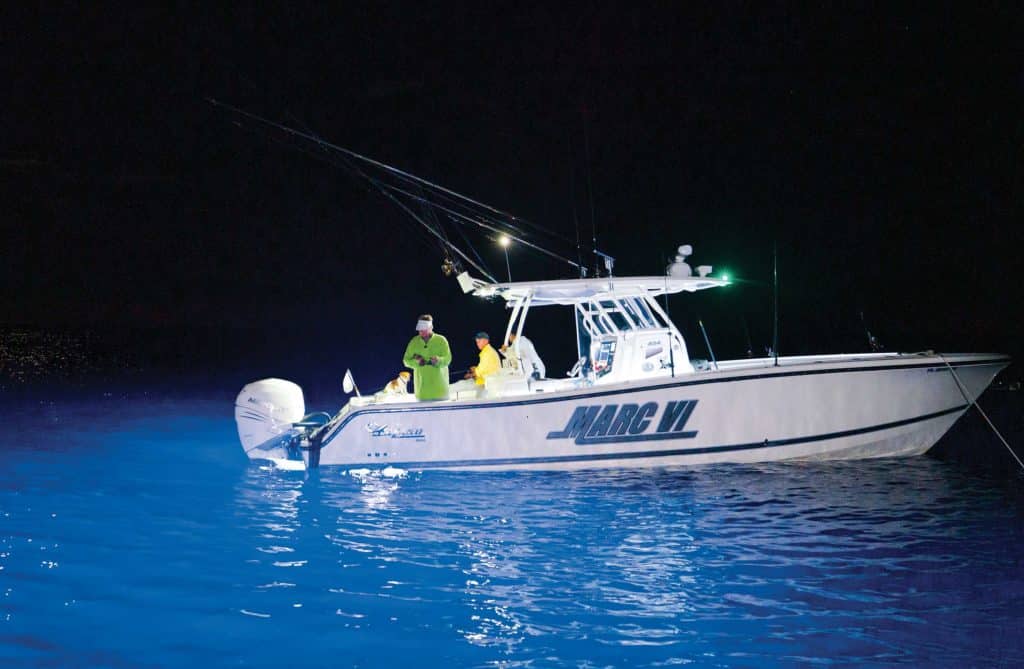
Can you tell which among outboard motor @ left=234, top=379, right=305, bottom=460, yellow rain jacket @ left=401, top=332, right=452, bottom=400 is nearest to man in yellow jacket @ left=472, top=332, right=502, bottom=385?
yellow rain jacket @ left=401, top=332, right=452, bottom=400

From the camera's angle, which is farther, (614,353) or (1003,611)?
(614,353)

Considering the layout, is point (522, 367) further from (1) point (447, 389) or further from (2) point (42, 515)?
(2) point (42, 515)

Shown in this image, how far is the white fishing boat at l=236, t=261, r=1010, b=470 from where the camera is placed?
11992 mm

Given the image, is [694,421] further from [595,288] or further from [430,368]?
[430,368]

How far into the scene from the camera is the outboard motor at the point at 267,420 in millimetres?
13172

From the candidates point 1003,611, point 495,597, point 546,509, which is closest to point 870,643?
point 1003,611

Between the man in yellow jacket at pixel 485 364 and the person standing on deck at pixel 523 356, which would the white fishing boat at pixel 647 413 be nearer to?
the man in yellow jacket at pixel 485 364

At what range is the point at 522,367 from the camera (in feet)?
44.8

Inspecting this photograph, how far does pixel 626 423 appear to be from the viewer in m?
12.1

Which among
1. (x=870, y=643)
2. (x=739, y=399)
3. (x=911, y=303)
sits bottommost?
(x=870, y=643)

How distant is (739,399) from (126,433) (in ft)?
38.4

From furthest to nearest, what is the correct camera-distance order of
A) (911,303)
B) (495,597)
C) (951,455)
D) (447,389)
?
(911,303)
(951,455)
(447,389)
(495,597)

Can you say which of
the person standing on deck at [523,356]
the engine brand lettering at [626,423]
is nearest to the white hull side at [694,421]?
the engine brand lettering at [626,423]

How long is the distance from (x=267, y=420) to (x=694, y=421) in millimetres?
5879
